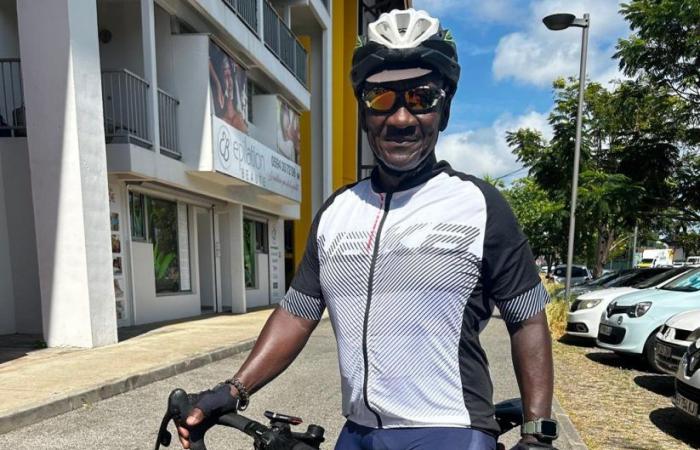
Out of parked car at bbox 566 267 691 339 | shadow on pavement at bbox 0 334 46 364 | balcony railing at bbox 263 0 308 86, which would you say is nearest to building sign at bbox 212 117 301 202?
balcony railing at bbox 263 0 308 86

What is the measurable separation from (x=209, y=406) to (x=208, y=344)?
6.83 m

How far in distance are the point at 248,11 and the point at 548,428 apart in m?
13.4

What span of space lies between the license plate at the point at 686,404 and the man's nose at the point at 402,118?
4.24 metres

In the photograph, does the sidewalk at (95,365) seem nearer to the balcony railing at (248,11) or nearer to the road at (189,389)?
the road at (189,389)

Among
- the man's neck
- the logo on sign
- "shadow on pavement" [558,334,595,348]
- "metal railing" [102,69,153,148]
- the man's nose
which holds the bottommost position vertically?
"shadow on pavement" [558,334,595,348]

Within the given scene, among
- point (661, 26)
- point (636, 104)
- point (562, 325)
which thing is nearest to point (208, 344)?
point (562, 325)

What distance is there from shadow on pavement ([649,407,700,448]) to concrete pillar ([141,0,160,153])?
27.1ft

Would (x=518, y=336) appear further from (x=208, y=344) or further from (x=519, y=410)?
(x=208, y=344)

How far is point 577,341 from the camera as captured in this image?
32.0ft

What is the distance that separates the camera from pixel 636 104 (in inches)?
518

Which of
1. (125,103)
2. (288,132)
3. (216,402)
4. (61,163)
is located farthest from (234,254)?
(216,402)

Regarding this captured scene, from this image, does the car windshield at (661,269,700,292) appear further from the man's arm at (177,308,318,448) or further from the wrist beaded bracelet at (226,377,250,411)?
the wrist beaded bracelet at (226,377,250,411)

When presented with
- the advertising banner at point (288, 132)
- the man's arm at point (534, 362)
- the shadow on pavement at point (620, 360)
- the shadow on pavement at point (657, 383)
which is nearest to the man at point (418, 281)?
the man's arm at point (534, 362)

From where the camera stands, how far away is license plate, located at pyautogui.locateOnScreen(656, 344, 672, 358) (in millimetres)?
5578
